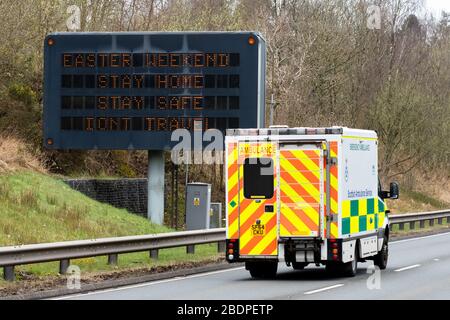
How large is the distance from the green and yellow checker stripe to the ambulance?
0.12 ft

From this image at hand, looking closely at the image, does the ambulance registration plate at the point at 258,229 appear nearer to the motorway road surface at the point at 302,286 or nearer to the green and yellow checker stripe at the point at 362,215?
the motorway road surface at the point at 302,286

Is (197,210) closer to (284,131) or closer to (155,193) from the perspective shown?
(155,193)

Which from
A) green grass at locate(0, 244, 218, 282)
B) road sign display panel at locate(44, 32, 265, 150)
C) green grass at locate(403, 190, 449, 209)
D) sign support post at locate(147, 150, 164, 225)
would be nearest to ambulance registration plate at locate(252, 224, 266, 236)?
green grass at locate(0, 244, 218, 282)

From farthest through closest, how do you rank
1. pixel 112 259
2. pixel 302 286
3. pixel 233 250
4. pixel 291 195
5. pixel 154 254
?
pixel 154 254
pixel 112 259
pixel 233 250
pixel 291 195
pixel 302 286

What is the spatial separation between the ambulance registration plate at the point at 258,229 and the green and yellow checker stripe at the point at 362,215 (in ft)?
4.73

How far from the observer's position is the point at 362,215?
23.1 meters

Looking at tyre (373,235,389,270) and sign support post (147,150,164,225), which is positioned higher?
sign support post (147,150,164,225)

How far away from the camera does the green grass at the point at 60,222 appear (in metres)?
24.5

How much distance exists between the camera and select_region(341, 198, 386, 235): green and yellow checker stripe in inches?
856

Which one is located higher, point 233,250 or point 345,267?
point 233,250

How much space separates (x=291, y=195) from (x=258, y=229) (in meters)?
0.88

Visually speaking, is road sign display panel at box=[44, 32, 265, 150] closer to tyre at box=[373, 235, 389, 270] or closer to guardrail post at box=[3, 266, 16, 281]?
tyre at box=[373, 235, 389, 270]

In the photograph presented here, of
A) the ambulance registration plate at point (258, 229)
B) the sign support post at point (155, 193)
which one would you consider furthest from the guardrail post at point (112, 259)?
the sign support post at point (155, 193)

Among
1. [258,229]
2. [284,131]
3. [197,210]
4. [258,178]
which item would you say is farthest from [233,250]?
[197,210]
